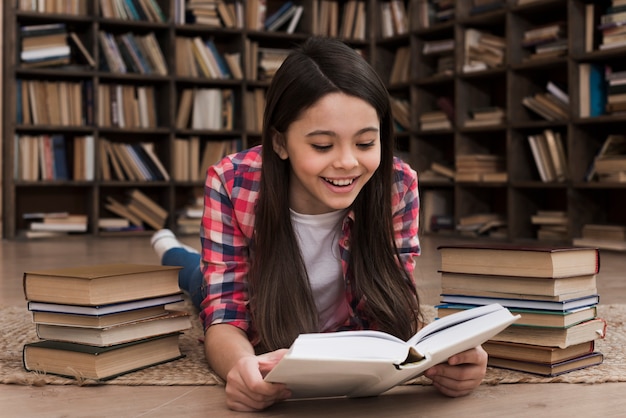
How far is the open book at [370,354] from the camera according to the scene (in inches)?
36.5

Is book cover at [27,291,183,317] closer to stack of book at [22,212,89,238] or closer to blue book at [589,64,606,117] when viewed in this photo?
blue book at [589,64,606,117]

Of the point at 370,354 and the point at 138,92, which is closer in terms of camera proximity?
the point at 370,354

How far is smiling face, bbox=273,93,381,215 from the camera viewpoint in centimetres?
Answer: 119

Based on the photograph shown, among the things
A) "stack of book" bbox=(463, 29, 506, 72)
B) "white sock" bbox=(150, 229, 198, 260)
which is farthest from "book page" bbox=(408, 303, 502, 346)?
"stack of book" bbox=(463, 29, 506, 72)

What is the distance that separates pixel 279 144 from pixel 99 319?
40 centimetres

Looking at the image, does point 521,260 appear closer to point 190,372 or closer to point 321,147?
point 321,147

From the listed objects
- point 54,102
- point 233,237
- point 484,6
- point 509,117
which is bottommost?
point 233,237

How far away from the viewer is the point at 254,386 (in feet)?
3.38

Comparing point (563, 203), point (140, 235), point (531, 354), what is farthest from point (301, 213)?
point (140, 235)

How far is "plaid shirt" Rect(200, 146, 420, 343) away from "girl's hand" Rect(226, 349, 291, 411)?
26 cm

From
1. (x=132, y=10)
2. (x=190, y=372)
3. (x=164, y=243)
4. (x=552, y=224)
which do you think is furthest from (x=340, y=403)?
(x=132, y=10)

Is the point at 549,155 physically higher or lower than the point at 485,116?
lower

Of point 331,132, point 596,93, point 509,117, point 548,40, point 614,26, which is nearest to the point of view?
point 331,132

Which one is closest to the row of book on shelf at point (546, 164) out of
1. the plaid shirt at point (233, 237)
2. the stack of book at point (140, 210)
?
the stack of book at point (140, 210)
